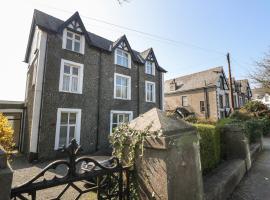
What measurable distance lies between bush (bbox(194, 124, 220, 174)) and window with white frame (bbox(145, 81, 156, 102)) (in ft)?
39.8

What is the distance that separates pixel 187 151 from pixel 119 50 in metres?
14.0

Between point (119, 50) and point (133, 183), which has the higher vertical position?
point (119, 50)

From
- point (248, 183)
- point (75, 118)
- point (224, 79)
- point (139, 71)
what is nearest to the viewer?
point (248, 183)

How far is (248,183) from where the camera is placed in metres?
5.49

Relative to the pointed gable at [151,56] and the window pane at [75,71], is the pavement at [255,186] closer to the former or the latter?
the window pane at [75,71]

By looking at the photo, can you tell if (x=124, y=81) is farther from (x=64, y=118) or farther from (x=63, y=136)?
(x=63, y=136)

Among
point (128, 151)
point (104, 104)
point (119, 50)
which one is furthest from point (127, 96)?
point (128, 151)

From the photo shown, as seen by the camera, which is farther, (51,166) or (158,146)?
(158,146)

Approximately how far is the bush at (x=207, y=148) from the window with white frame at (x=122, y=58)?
11.3 m

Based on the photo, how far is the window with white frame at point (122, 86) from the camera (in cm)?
1477

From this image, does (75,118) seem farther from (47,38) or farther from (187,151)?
(187,151)

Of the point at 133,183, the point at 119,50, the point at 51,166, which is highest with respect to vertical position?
the point at 119,50

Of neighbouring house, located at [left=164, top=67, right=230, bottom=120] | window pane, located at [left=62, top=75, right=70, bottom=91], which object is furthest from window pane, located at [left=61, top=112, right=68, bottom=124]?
neighbouring house, located at [left=164, top=67, right=230, bottom=120]

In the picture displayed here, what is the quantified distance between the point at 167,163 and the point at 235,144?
567cm
